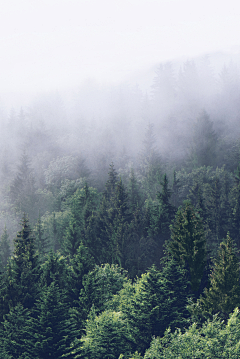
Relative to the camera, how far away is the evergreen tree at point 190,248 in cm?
4522

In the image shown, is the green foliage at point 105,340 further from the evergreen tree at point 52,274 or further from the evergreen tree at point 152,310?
the evergreen tree at point 52,274

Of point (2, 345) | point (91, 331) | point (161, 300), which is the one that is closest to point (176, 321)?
point (161, 300)

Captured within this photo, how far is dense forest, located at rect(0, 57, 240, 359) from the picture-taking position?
34531 millimetres

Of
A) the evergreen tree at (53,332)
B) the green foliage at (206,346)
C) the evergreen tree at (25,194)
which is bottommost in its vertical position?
the green foliage at (206,346)

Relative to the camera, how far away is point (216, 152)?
10825 cm

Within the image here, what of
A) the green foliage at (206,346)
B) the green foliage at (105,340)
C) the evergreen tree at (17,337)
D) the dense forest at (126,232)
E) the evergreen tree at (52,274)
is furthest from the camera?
the evergreen tree at (52,274)

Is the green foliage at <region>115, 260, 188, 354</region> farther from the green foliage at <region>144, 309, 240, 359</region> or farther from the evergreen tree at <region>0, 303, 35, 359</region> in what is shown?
the evergreen tree at <region>0, 303, 35, 359</region>

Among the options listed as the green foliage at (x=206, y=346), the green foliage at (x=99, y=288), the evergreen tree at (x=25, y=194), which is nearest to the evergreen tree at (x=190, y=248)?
the green foliage at (x=99, y=288)

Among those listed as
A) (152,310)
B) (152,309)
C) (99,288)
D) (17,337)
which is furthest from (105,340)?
(99,288)

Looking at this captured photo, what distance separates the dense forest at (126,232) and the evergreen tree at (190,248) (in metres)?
0.13

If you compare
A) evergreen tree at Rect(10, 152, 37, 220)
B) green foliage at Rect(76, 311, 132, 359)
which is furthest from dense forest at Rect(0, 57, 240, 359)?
evergreen tree at Rect(10, 152, 37, 220)

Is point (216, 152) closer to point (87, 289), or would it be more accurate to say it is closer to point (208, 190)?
point (208, 190)

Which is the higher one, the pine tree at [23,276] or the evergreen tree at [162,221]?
the evergreen tree at [162,221]

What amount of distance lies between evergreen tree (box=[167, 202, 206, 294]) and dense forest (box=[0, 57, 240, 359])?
127 mm
